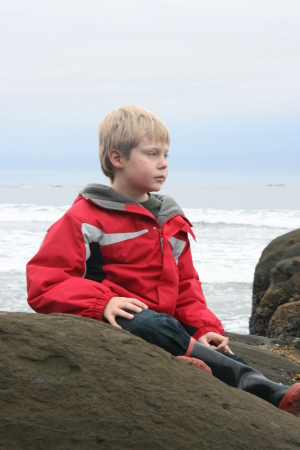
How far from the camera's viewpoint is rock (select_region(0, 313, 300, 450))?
1967 mm

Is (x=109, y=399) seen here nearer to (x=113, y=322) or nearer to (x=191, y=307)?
(x=113, y=322)

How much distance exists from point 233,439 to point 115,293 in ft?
3.51

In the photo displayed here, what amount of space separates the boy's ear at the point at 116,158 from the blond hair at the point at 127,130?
0.07 feet

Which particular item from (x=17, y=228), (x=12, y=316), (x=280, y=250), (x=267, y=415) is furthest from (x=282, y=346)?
(x=17, y=228)

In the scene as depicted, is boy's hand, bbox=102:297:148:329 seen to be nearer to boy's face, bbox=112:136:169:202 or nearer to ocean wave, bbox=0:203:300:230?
boy's face, bbox=112:136:169:202

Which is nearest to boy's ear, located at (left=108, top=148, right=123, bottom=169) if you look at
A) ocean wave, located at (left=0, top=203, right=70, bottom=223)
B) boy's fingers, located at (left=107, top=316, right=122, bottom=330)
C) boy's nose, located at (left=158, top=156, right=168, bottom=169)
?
boy's nose, located at (left=158, top=156, right=168, bottom=169)

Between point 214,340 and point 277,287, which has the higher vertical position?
point 214,340

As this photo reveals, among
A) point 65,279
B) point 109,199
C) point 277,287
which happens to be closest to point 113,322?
point 65,279

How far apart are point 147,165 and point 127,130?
216mm

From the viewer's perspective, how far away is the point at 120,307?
2.77 meters

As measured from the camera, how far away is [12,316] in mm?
2414

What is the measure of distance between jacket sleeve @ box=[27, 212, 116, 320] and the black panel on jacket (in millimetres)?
57

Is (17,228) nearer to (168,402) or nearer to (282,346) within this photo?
(282,346)

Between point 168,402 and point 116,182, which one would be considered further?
point 116,182
